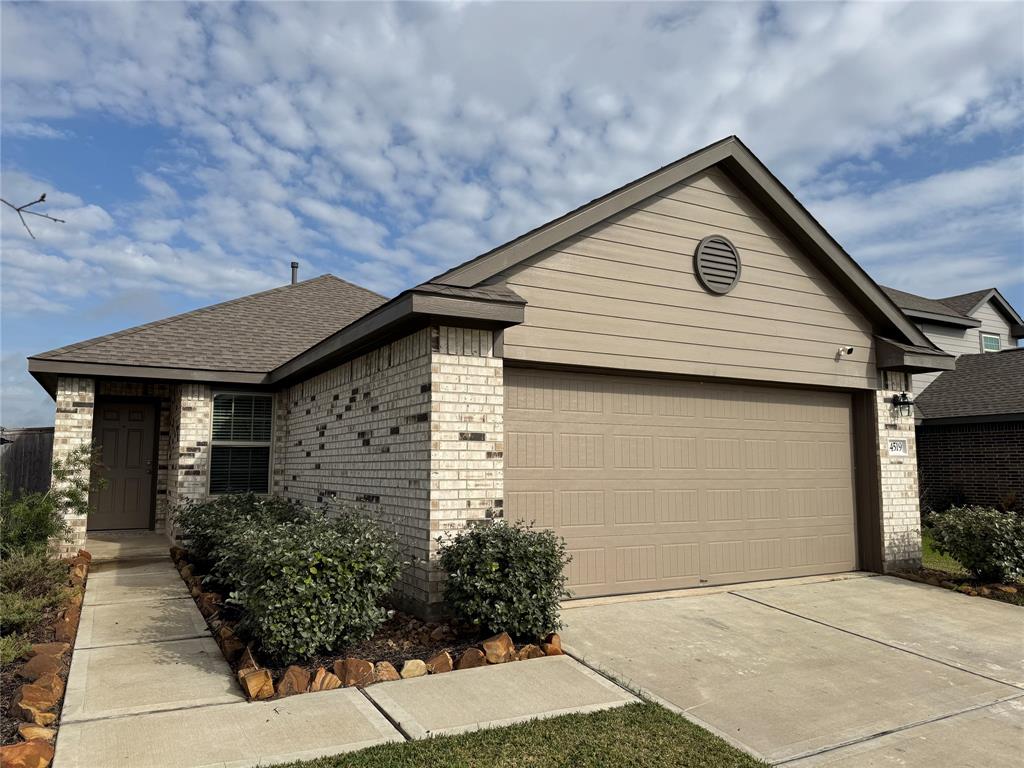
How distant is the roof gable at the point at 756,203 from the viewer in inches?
266

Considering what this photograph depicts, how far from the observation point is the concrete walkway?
383cm

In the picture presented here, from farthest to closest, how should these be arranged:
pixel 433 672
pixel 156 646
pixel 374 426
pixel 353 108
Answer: pixel 353 108 < pixel 374 426 < pixel 156 646 < pixel 433 672

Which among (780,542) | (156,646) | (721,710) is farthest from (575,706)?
(780,542)

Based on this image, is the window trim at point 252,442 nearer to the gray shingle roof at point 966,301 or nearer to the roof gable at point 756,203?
the roof gable at point 756,203

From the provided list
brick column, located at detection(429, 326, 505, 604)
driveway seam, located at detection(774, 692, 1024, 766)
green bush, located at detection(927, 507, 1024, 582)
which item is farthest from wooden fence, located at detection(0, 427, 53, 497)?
green bush, located at detection(927, 507, 1024, 582)

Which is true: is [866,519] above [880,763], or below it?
above

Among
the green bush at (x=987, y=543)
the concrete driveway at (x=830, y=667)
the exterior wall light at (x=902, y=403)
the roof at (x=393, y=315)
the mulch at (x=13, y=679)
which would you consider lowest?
the concrete driveway at (x=830, y=667)

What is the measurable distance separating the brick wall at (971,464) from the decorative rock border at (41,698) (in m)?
16.0

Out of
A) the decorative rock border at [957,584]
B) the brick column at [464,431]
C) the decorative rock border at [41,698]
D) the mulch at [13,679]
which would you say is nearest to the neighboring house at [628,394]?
the brick column at [464,431]

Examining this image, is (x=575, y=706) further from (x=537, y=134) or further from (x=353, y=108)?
(x=353, y=108)

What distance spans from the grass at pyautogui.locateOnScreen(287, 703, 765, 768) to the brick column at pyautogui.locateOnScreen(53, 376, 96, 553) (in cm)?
820

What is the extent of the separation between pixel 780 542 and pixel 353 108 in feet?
25.1

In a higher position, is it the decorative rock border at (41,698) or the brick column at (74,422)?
the brick column at (74,422)

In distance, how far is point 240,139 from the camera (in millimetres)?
8922
